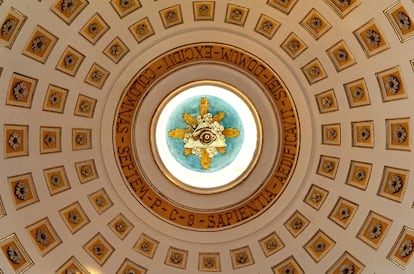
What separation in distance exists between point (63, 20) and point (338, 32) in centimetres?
709

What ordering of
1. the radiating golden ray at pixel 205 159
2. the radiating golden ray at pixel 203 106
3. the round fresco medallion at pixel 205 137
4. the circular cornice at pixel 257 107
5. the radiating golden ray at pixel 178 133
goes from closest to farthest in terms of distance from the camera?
the circular cornice at pixel 257 107 < the round fresco medallion at pixel 205 137 < the radiating golden ray at pixel 203 106 < the radiating golden ray at pixel 178 133 < the radiating golden ray at pixel 205 159

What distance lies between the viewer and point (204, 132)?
19.0m

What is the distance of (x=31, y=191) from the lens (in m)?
16.4

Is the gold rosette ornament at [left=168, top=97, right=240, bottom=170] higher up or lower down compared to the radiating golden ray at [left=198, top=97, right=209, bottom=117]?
lower down

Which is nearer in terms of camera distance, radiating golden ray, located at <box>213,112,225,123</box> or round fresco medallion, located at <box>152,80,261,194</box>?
round fresco medallion, located at <box>152,80,261,194</box>

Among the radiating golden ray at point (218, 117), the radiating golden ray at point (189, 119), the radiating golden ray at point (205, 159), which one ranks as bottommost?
the radiating golden ray at point (205, 159)

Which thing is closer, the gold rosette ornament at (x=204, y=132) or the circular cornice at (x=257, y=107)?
the circular cornice at (x=257, y=107)

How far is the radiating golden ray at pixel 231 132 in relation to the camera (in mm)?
19062

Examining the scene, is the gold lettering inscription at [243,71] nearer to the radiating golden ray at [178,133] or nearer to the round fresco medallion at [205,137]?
the round fresco medallion at [205,137]

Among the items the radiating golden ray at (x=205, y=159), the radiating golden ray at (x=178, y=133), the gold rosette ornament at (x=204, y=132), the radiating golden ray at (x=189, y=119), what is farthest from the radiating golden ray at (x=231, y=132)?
the radiating golden ray at (x=178, y=133)

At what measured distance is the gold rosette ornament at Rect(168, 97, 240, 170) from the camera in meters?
19.0

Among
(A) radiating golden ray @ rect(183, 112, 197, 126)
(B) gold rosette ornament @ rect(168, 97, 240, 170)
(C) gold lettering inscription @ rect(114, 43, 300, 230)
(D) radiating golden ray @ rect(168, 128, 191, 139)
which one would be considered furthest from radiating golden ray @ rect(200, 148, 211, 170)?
(C) gold lettering inscription @ rect(114, 43, 300, 230)

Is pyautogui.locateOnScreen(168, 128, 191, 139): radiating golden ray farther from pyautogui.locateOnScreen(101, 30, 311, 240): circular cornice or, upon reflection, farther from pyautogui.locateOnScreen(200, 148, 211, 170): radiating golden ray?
pyautogui.locateOnScreen(101, 30, 311, 240): circular cornice

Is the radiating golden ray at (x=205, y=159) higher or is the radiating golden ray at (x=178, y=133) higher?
the radiating golden ray at (x=178, y=133)
